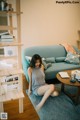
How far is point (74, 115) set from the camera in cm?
250

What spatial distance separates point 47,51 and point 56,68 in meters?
0.64

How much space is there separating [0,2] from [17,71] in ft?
3.39

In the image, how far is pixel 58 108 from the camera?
2684mm

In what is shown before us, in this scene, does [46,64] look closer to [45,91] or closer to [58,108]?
[45,91]

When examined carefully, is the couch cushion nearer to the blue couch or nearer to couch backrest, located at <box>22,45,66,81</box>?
the blue couch

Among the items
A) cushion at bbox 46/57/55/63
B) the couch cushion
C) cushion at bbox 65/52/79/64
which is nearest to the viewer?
the couch cushion

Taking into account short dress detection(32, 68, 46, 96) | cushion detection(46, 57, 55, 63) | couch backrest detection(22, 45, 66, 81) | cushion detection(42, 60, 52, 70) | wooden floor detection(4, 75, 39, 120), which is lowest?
wooden floor detection(4, 75, 39, 120)

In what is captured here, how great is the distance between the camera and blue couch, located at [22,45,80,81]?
354cm

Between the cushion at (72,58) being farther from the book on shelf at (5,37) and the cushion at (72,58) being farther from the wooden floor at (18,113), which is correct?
the book on shelf at (5,37)

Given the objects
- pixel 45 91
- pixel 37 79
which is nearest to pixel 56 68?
pixel 37 79

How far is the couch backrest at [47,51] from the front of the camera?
3861 millimetres

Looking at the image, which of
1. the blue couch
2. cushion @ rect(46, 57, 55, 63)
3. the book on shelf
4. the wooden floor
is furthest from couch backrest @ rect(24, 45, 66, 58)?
the book on shelf

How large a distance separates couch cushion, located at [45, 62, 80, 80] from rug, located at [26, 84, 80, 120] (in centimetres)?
57

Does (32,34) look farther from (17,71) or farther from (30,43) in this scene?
(17,71)
